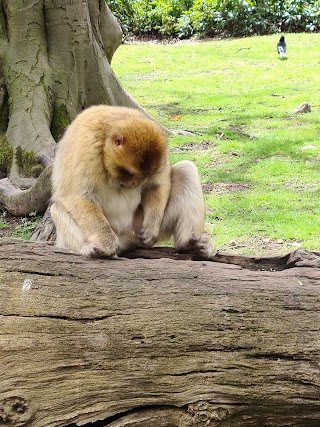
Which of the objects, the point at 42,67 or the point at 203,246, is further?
the point at 42,67

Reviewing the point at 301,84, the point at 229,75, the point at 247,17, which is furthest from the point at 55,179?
the point at 247,17

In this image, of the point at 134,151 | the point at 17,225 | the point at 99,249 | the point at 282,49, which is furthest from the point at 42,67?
the point at 282,49

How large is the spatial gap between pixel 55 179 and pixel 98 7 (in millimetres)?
4386

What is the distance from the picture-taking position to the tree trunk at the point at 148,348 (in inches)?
115

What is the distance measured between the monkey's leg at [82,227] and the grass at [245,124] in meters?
2.57

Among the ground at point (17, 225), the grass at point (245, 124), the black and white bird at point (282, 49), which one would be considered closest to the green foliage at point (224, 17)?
the grass at point (245, 124)

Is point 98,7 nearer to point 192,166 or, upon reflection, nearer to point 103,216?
point 192,166

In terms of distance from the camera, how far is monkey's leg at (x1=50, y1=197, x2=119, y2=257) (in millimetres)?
3625

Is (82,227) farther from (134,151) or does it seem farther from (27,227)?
(27,227)

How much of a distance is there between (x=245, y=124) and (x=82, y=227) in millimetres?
7813

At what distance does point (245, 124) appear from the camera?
11.2 meters

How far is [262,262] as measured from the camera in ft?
12.3

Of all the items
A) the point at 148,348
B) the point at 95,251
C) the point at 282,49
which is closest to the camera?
the point at 148,348

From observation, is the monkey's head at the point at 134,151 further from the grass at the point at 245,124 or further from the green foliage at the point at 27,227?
the green foliage at the point at 27,227
